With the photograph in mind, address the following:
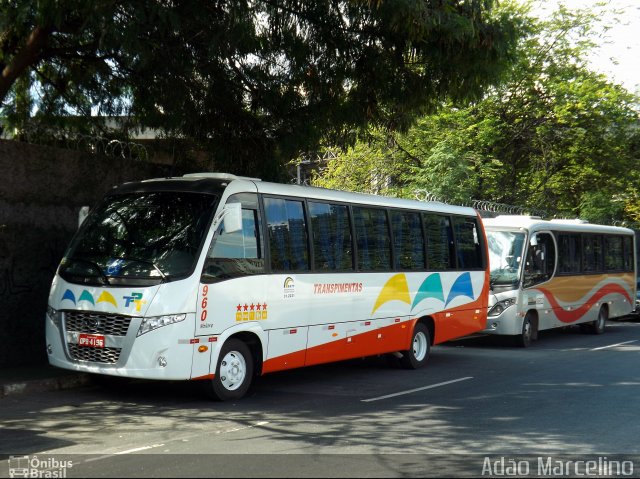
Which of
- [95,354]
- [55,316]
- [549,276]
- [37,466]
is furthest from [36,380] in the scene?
[549,276]

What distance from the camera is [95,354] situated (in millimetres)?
9977

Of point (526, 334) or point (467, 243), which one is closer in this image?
point (467, 243)

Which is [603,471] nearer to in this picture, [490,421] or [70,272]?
[490,421]

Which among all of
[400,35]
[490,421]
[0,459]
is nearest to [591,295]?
[400,35]

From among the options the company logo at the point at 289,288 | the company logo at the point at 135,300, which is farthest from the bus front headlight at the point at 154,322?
the company logo at the point at 289,288

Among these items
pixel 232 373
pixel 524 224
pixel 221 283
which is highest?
pixel 524 224

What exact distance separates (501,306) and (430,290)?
3.85 meters

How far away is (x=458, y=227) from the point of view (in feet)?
52.3

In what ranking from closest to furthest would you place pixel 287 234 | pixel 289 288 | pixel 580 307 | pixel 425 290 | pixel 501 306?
pixel 289 288, pixel 287 234, pixel 425 290, pixel 501 306, pixel 580 307

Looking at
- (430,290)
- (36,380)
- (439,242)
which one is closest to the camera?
(36,380)

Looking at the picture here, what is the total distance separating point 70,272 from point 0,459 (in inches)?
145

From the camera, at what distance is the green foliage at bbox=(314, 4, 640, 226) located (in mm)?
27312

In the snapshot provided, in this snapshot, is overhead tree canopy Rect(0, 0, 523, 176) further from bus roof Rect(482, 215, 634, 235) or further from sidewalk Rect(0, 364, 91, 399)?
bus roof Rect(482, 215, 634, 235)

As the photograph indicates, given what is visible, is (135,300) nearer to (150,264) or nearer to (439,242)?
(150,264)
